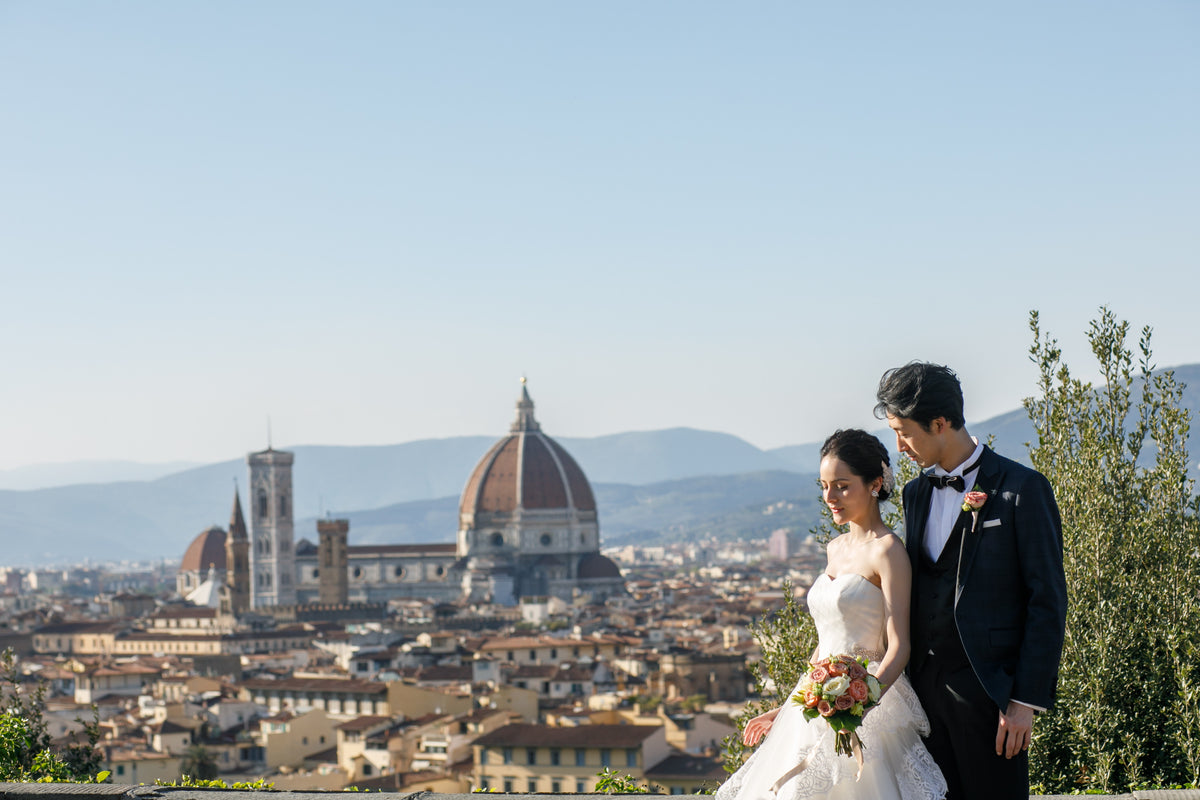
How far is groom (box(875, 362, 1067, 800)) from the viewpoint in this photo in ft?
11.0

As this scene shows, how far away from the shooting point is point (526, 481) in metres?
99.8

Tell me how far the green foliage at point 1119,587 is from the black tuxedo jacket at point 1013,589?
2166 mm

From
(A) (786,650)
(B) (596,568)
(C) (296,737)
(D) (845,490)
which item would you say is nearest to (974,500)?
(D) (845,490)

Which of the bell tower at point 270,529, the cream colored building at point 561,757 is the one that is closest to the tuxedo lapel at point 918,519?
the cream colored building at point 561,757

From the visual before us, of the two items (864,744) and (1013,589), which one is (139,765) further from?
(1013,589)

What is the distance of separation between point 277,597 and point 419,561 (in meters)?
9.61

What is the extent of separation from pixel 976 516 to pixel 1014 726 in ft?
1.55

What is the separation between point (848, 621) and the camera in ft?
11.6

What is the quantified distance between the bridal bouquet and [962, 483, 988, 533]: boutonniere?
1.33 ft

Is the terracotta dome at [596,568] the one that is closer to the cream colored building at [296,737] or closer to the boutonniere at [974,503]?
the cream colored building at [296,737]

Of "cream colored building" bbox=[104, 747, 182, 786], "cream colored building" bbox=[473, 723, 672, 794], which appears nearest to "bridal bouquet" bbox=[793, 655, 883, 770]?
"cream colored building" bbox=[473, 723, 672, 794]

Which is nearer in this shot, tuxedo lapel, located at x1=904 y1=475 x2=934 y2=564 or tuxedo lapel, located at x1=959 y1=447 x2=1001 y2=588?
tuxedo lapel, located at x1=959 y1=447 x2=1001 y2=588

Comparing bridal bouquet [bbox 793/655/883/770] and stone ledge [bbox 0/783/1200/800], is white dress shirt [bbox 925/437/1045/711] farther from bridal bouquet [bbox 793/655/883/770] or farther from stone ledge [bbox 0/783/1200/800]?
stone ledge [bbox 0/783/1200/800]

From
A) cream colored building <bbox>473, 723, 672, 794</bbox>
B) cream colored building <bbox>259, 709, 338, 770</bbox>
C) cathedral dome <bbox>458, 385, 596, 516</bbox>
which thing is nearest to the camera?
cream colored building <bbox>473, 723, 672, 794</bbox>
